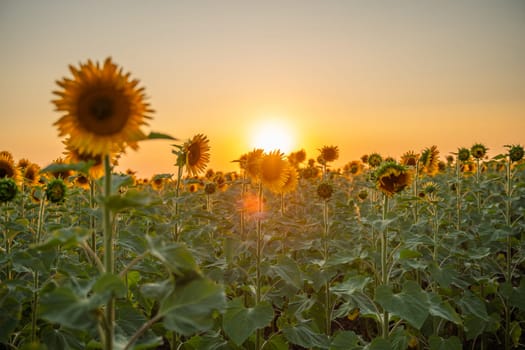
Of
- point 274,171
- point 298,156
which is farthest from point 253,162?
Answer: point 298,156

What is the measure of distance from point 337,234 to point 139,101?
4.75 meters

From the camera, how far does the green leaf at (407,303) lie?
106 inches

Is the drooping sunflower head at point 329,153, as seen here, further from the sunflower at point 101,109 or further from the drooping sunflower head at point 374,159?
the sunflower at point 101,109

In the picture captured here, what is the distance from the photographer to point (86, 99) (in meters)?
1.77

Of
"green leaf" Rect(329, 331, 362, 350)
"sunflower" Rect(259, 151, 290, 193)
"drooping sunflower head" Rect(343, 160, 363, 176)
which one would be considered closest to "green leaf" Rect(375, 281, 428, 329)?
"green leaf" Rect(329, 331, 362, 350)

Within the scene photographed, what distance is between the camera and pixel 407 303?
278 centimetres

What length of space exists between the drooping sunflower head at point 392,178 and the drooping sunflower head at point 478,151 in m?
3.70

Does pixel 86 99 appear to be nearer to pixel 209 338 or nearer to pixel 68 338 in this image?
pixel 68 338

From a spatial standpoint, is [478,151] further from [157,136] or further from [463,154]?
[157,136]

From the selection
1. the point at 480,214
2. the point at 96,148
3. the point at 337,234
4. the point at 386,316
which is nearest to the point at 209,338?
the point at 386,316

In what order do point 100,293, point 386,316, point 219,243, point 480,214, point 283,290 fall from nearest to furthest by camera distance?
point 100,293 < point 386,316 < point 283,290 < point 219,243 < point 480,214

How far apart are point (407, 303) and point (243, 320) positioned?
1113 mm

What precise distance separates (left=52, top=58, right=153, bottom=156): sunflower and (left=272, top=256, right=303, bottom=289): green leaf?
190 centimetres

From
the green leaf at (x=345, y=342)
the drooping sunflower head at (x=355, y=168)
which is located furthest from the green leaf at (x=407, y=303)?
the drooping sunflower head at (x=355, y=168)
